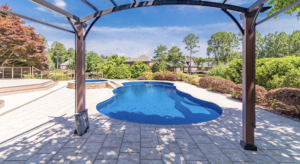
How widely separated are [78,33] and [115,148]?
9.25 ft

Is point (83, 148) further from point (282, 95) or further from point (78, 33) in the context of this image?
point (282, 95)

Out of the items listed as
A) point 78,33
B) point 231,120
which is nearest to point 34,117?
point 78,33

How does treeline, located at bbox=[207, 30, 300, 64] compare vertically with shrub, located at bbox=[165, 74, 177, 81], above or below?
above

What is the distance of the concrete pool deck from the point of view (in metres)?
2.45

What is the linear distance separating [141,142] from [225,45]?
3748 centimetres

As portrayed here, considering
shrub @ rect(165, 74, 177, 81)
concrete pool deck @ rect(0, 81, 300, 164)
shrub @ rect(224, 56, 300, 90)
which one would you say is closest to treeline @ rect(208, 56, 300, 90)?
shrub @ rect(224, 56, 300, 90)

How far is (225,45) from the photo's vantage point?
110 ft

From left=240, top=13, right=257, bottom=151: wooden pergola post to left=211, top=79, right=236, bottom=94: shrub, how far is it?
263 inches

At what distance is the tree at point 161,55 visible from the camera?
2900 centimetres

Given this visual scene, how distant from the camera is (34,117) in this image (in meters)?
4.59

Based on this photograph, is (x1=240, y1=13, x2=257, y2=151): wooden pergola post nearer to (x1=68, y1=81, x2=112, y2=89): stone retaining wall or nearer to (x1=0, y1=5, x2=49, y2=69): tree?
(x1=68, y1=81, x2=112, y2=89): stone retaining wall

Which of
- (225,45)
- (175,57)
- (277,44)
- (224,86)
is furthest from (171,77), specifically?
(277,44)

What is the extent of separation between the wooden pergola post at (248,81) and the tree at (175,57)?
2688 cm

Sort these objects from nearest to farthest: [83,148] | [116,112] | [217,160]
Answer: [217,160] → [83,148] → [116,112]
